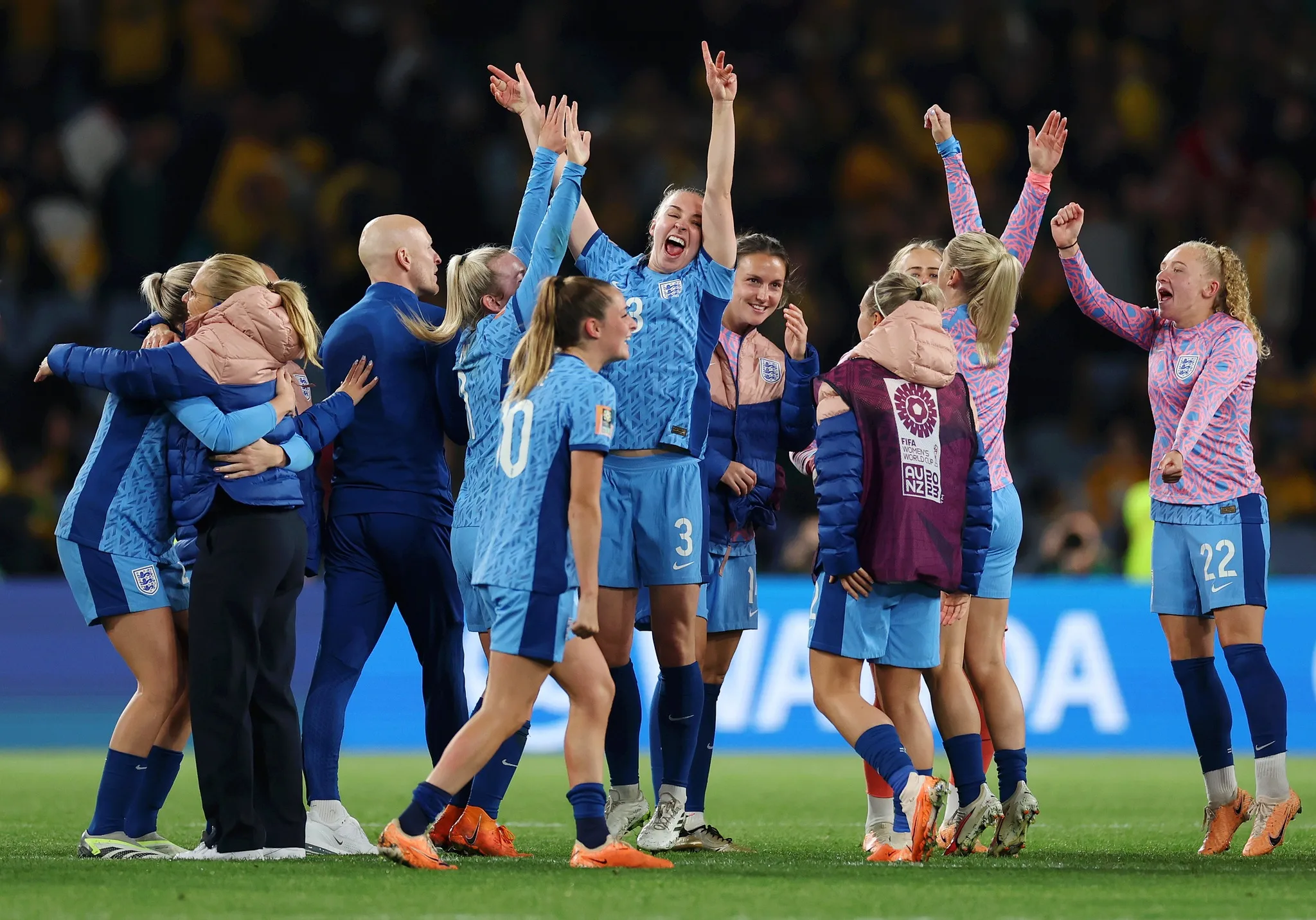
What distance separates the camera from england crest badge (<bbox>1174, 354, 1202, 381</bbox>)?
7.50 meters

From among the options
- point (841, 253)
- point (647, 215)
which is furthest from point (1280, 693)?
point (647, 215)

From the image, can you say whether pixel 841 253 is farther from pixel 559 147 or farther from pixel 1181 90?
pixel 559 147

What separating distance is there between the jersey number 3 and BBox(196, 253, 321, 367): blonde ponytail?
3.22 feet

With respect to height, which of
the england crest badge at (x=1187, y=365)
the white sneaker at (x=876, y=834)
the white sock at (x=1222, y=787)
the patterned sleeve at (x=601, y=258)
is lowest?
the white sneaker at (x=876, y=834)

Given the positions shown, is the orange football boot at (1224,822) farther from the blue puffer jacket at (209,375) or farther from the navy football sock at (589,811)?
the blue puffer jacket at (209,375)

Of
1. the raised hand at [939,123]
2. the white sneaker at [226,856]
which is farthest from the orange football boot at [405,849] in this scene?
the raised hand at [939,123]

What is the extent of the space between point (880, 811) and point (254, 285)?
3.24m

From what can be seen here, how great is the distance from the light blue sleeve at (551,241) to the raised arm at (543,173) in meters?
0.16

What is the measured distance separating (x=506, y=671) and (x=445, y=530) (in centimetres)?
122

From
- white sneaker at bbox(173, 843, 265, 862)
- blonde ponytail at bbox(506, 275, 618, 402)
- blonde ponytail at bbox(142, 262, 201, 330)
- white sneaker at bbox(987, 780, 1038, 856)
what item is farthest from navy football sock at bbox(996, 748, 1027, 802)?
blonde ponytail at bbox(142, 262, 201, 330)

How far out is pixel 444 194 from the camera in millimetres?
16078

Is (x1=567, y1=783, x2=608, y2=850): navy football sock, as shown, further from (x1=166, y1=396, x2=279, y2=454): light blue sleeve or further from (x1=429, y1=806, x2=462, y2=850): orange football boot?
(x1=166, y1=396, x2=279, y2=454): light blue sleeve

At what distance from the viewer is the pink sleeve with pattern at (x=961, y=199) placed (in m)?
7.75

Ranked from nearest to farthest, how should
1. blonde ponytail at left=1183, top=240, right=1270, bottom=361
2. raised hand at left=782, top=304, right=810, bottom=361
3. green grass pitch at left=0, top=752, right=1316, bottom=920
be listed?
green grass pitch at left=0, top=752, right=1316, bottom=920, raised hand at left=782, top=304, right=810, bottom=361, blonde ponytail at left=1183, top=240, right=1270, bottom=361
